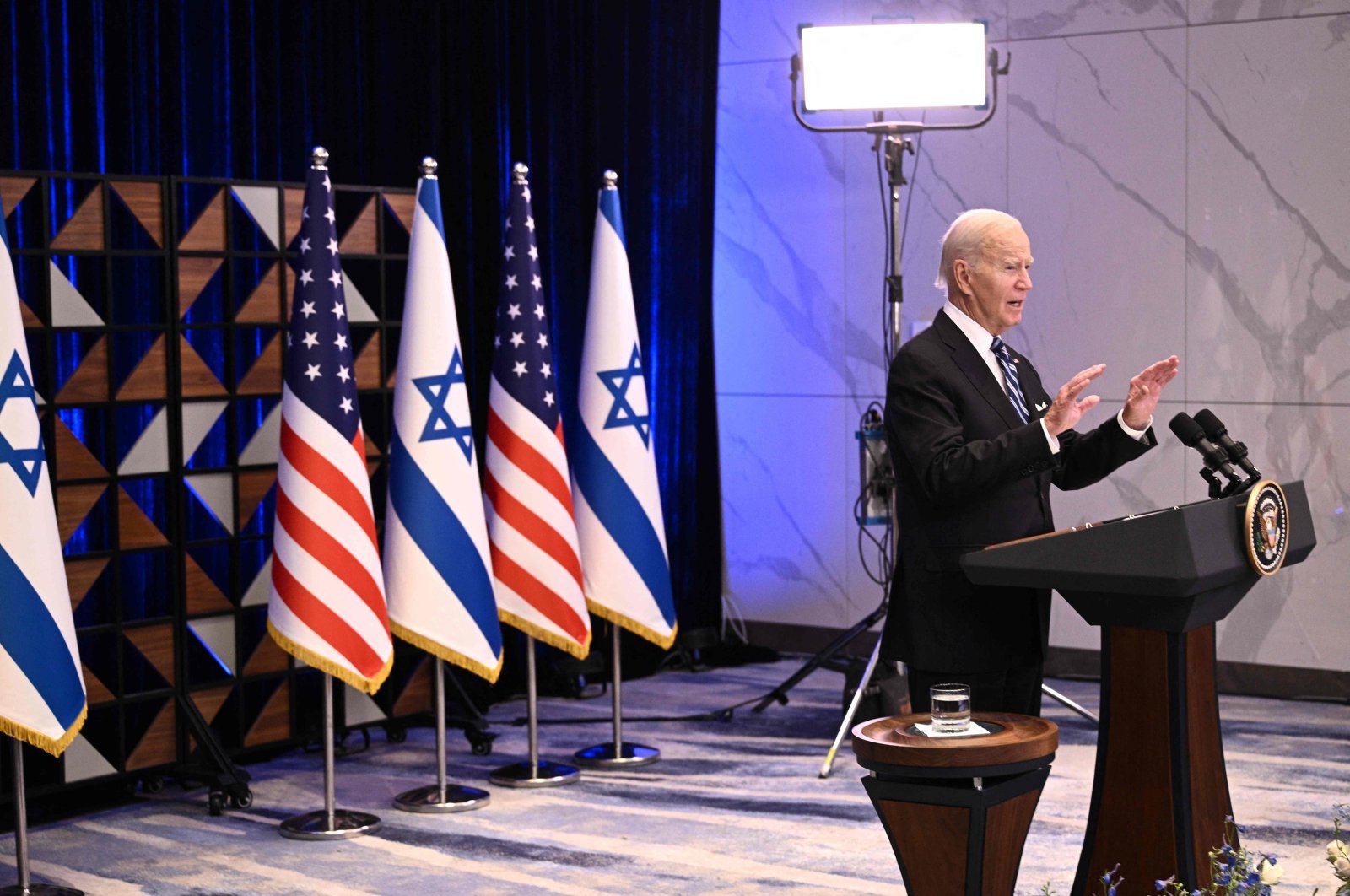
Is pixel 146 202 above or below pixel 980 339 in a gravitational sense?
above

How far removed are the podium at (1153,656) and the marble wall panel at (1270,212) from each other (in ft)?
10.6

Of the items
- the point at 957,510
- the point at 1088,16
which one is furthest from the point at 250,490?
the point at 1088,16

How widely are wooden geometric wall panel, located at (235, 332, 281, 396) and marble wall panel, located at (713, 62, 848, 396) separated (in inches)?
105

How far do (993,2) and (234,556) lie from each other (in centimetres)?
372

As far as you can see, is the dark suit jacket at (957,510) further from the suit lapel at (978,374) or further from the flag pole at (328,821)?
the flag pole at (328,821)

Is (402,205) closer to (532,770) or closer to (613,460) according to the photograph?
(613,460)

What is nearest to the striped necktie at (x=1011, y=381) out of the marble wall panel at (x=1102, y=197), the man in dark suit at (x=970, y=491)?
the man in dark suit at (x=970, y=491)

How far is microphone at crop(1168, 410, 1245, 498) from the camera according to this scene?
307 cm

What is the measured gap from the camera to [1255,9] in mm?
6219

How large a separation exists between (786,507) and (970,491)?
4.27 meters

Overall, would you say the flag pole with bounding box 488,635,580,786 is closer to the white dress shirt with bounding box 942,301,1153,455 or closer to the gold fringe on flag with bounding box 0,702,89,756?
the gold fringe on flag with bounding box 0,702,89,756

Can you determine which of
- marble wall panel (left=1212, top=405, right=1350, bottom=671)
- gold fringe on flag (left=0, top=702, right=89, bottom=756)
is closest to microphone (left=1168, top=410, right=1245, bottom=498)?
gold fringe on flag (left=0, top=702, right=89, bottom=756)

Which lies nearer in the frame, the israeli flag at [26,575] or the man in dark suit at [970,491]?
the man in dark suit at [970,491]

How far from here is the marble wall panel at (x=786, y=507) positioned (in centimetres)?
738
